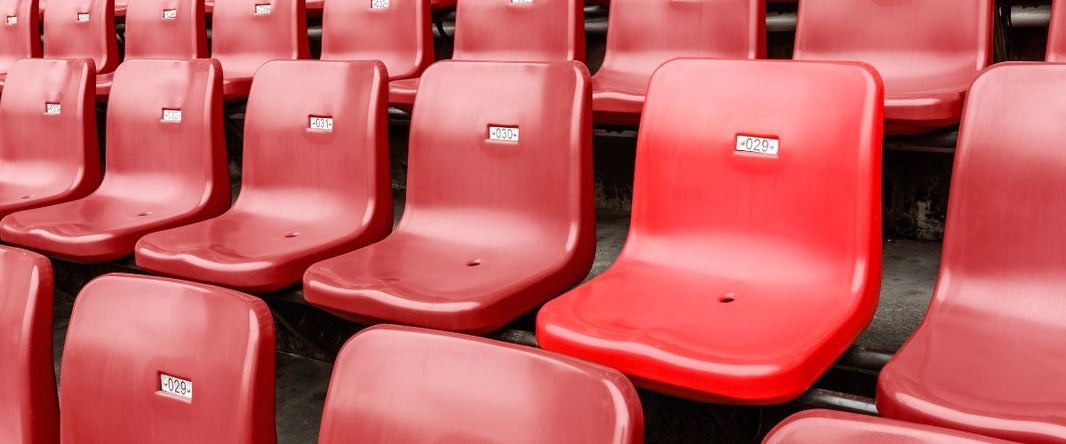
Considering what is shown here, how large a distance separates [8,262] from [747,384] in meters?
0.68

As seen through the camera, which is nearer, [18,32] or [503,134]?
[503,134]

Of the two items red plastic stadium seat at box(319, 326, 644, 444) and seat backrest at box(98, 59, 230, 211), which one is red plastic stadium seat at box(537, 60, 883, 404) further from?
seat backrest at box(98, 59, 230, 211)

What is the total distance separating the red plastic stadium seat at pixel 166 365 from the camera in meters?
0.71

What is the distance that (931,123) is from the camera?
121 cm

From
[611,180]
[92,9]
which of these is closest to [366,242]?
[611,180]

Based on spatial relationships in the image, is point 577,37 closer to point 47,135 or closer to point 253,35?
point 253,35

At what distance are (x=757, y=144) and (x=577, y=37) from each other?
0.72m

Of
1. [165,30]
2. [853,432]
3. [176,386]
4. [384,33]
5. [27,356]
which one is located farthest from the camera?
[165,30]

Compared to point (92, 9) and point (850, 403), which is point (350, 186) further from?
point (92, 9)

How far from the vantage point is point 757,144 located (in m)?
1.02

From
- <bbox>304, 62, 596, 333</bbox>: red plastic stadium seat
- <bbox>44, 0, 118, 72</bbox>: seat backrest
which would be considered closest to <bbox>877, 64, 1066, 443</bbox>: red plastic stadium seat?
<bbox>304, 62, 596, 333</bbox>: red plastic stadium seat

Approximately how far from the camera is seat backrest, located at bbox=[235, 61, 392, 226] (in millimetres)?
1343

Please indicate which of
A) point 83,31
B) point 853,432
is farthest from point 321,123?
point 83,31

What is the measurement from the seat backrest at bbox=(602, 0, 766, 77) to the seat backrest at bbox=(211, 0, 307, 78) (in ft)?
2.42
